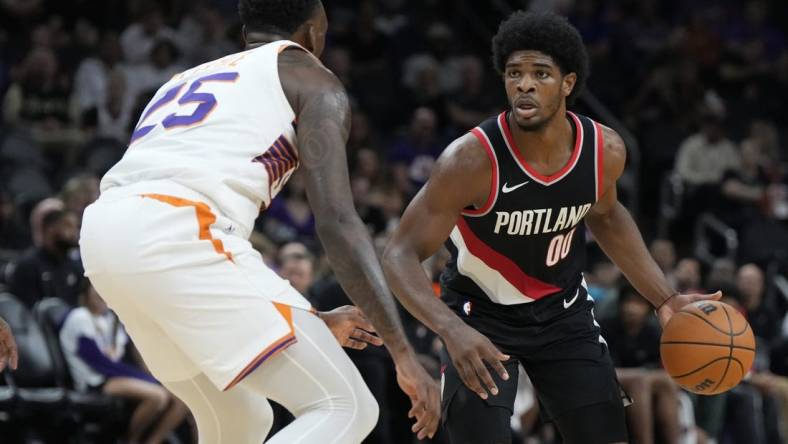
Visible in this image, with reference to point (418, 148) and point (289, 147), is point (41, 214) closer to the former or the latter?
point (418, 148)

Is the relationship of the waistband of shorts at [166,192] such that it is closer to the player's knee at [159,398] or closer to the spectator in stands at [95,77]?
the player's knee at [159,398]

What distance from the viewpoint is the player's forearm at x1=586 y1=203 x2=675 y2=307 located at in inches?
202

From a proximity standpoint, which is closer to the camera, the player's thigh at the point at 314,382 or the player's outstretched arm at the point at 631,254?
the player's thigh at the point at 314,382

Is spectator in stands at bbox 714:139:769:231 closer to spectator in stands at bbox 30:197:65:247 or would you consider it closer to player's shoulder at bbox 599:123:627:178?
spectator in stands at bbox 30:197:65:247

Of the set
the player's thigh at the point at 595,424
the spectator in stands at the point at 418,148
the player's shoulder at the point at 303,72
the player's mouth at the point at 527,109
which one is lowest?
the spectator in stands at the point at 418,148

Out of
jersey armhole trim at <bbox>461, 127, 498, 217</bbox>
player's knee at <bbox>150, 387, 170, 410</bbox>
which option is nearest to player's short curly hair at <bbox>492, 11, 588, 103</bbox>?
jersey armhole trim at <bbox>461, 127, 498, 217</bbox>

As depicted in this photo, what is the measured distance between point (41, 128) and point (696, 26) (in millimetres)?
7629

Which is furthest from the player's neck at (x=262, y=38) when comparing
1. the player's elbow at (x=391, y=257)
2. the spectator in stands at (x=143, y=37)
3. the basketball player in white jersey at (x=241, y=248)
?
the spectator in stands at (x=143, y=37)

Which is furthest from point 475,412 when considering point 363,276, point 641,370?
point 641,370

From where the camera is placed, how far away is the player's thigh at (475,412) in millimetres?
4594

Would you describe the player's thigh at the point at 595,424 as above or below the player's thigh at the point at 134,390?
above

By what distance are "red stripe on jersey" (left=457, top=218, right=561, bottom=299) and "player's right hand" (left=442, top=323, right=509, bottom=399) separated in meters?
0.71

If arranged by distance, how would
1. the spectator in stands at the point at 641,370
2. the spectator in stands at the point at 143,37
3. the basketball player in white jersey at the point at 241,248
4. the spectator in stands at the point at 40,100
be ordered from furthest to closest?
the spectator in stands at the point at 143,37 → the spectator in stands at the point at 40,100 → the spectator in stands at the point at 641,370 → the basketball player in white jersey at the point at 241,248

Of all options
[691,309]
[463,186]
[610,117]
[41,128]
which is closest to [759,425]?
[610,117]
